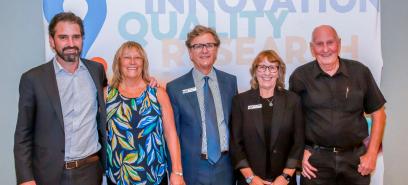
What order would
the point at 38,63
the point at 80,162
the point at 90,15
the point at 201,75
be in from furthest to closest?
1. the point at 38,63
2. the point at 90,15
3. the point at 201,75
4. the point at 80,162

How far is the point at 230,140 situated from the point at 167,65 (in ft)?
3.42

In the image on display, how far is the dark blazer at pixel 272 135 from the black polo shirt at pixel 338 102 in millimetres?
165

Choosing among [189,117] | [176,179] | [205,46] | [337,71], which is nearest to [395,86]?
[337,71]

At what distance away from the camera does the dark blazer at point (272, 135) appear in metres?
2.59

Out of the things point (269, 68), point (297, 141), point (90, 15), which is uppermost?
point (90, 15)

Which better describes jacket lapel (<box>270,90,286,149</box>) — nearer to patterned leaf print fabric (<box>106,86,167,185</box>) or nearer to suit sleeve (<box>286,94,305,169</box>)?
suit sleeve (<box>286,94,305,169</box>)

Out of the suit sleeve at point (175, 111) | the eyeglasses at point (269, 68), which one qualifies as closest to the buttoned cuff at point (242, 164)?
the suit sleeve at point (175, 111)

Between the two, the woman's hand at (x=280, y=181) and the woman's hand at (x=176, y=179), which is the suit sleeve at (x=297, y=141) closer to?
the woman's hand at (x=280, y=181)

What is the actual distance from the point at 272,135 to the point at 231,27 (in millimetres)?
1202

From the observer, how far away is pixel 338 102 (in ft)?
8.97

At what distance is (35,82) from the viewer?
7.77ft

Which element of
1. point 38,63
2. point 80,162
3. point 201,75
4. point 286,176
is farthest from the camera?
point 38,63

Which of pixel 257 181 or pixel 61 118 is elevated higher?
pixel 61 118

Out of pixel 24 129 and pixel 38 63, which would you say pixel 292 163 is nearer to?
pixel 24 129
